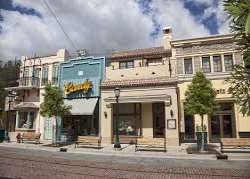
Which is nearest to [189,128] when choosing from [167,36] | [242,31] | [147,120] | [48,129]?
[147,120]

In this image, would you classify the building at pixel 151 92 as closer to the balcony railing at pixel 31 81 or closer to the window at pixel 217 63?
the window at pixel 217 63

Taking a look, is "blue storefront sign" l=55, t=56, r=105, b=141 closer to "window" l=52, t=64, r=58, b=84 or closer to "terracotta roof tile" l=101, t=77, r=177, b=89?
"terracotta roof tile" l=101, t=77, r=177, b=89

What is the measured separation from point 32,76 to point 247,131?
76.7 ft

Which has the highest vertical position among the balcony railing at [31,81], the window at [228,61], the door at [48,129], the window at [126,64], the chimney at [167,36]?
the chimney at [167,36]

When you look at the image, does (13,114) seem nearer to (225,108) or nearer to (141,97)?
(141,97)

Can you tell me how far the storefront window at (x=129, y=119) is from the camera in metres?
22.7

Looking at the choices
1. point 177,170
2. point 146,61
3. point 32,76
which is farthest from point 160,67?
point 32,76

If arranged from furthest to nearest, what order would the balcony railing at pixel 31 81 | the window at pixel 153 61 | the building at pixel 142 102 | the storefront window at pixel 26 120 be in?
the balcony railing at pixel 31 81 → the storefront window at pixel 26 120 → the window at pixel 153 61 → the building at pixel 142 102

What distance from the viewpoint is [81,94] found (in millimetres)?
24031

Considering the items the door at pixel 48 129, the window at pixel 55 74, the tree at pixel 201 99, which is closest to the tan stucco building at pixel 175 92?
the tree at pixel 201 99

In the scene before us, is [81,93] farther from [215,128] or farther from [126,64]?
[215,128]

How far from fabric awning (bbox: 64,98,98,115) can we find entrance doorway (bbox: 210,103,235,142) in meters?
11.0

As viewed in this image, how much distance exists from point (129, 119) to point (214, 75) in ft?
28.6

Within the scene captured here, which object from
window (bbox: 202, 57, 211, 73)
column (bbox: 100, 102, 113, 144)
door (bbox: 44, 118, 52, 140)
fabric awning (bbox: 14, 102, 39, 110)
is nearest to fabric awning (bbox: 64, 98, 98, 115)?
column (bbox: 100, 102, 113, 144)
